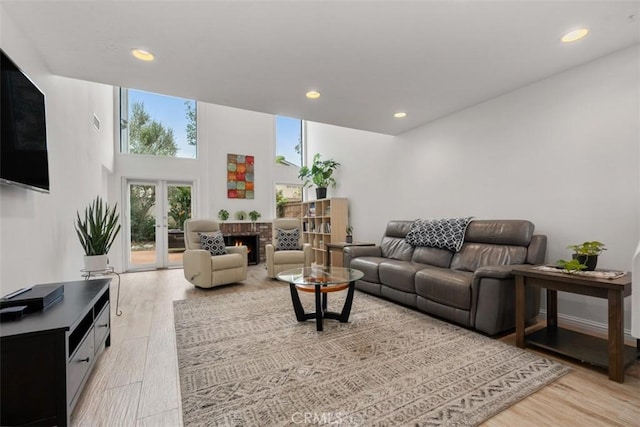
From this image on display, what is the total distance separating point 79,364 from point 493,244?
3.53 m

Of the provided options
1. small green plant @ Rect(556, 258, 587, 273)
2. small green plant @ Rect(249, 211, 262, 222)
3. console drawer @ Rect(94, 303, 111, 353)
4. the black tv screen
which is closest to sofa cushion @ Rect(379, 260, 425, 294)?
small green plant @ Rect(556, 258, 587, 273)

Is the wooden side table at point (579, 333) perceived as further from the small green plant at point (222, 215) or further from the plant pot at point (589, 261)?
the small green plant at point (222, 215)

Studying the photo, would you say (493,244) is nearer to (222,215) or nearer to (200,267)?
(200,267)

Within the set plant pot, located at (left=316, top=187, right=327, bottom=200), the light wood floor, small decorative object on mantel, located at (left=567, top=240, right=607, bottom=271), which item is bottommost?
the light wood floor

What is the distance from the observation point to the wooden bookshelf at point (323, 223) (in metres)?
5.78

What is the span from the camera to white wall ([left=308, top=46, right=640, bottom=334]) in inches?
97.2

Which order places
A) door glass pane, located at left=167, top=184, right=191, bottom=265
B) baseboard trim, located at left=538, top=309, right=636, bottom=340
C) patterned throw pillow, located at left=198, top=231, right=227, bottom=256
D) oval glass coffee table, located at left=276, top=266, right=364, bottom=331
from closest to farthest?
baseboard trim, located at left=538, top=309, right=636, bottom=340 → oval glass coffee table, located at left=276, top=266, right=364, bottom=331 → patterned throw pillow, located at left=198, top=231, right=227, bottom=256 → door glass pane, located at left=167, top=184, right=191, bottom=265

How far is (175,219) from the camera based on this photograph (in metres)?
6.20

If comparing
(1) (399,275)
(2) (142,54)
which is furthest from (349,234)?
(2) (142,54)

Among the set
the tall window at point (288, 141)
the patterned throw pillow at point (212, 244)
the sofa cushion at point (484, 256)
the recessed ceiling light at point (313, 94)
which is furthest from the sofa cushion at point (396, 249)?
the tall window at point (288, 141)

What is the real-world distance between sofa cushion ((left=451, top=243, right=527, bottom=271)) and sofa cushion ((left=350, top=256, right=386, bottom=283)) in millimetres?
874

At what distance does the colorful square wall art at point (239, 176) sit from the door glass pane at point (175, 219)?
966 millimetres

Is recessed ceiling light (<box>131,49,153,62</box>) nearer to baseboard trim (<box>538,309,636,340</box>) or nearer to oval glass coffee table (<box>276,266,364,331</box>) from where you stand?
oval glass coffee table (<box>276,266,364,331</box>)

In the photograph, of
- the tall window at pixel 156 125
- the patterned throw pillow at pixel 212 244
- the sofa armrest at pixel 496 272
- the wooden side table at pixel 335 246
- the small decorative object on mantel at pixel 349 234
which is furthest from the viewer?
the tall window at pixel 156 125
